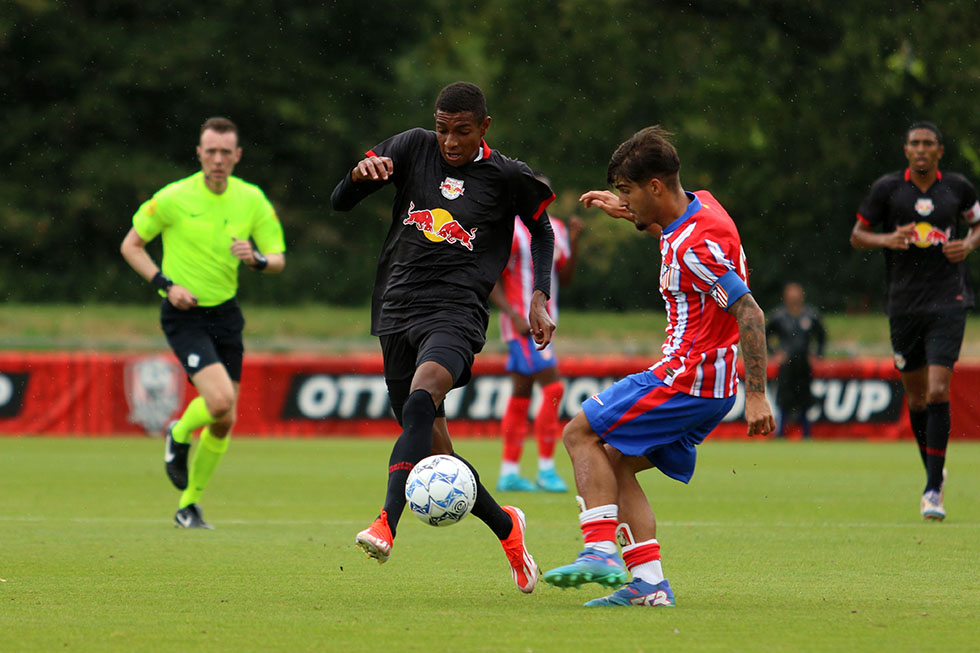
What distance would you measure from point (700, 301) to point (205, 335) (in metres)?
4.79

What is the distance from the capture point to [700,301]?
612cm

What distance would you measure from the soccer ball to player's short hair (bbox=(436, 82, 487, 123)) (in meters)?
1.61

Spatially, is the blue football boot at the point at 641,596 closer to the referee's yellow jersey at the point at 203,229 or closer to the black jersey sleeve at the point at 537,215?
the black jersey sleeve at the point at 537,215

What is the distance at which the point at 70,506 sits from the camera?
11172 mm

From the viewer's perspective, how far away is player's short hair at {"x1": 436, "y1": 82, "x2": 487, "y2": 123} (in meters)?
6.81

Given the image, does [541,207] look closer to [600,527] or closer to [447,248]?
[447,248]

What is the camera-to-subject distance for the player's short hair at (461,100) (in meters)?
6.81

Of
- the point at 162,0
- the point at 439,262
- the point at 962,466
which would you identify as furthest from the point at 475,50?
the point at 439,262

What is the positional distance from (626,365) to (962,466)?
19.3 ft

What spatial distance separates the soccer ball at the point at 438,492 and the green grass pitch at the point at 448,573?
1.18 feet

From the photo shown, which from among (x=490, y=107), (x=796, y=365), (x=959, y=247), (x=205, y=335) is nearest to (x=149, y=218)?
(x=205, y=335)

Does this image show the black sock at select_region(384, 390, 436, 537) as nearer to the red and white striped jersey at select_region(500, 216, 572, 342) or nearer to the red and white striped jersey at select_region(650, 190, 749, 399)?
the red and white striped jersey at select_region(650, 190, 749, 399)

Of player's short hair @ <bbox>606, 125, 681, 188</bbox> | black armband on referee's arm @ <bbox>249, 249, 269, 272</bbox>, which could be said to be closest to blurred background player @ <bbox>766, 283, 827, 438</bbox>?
black armband on referee's arm @ <bbox>249, 249, 269, 272</bbox>

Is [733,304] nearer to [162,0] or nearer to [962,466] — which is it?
[962,466]
